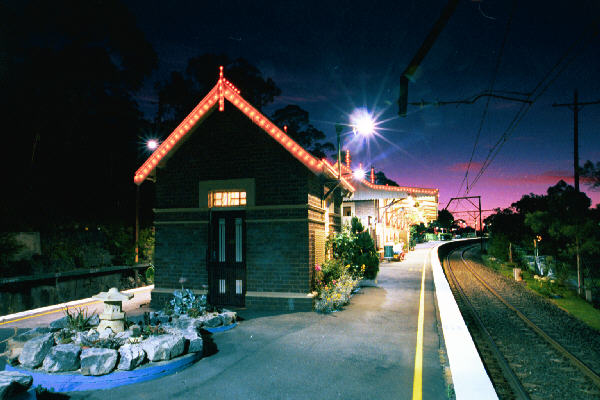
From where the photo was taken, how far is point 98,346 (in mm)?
5777

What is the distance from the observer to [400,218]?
39.0 m

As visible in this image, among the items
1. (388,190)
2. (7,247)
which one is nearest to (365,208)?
(388,190)

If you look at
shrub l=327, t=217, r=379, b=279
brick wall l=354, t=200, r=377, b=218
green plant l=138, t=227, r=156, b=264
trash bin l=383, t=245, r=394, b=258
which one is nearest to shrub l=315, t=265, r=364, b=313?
shrub l=327, t=217, r=379, b=279

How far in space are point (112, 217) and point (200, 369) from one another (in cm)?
1394

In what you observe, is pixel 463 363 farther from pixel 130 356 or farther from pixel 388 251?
pixel 388 251

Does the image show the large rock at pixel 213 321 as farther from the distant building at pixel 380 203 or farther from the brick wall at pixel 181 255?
the distant building at pixel 380 203

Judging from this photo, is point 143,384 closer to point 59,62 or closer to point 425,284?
point 425,284

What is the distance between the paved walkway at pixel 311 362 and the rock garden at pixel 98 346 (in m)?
0.39

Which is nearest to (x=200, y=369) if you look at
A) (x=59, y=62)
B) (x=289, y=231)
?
(x=289, y=231)

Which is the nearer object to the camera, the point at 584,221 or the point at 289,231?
the point at 289,231

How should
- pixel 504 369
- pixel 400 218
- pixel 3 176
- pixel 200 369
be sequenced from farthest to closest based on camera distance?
pixel 400 218, pixel 3 176, pixel 504 369, pixel 200 369

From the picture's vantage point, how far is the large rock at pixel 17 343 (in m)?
5.82

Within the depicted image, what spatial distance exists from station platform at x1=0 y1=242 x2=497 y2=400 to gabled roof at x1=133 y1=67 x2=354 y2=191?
430 cm

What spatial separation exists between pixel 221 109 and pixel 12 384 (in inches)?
326
